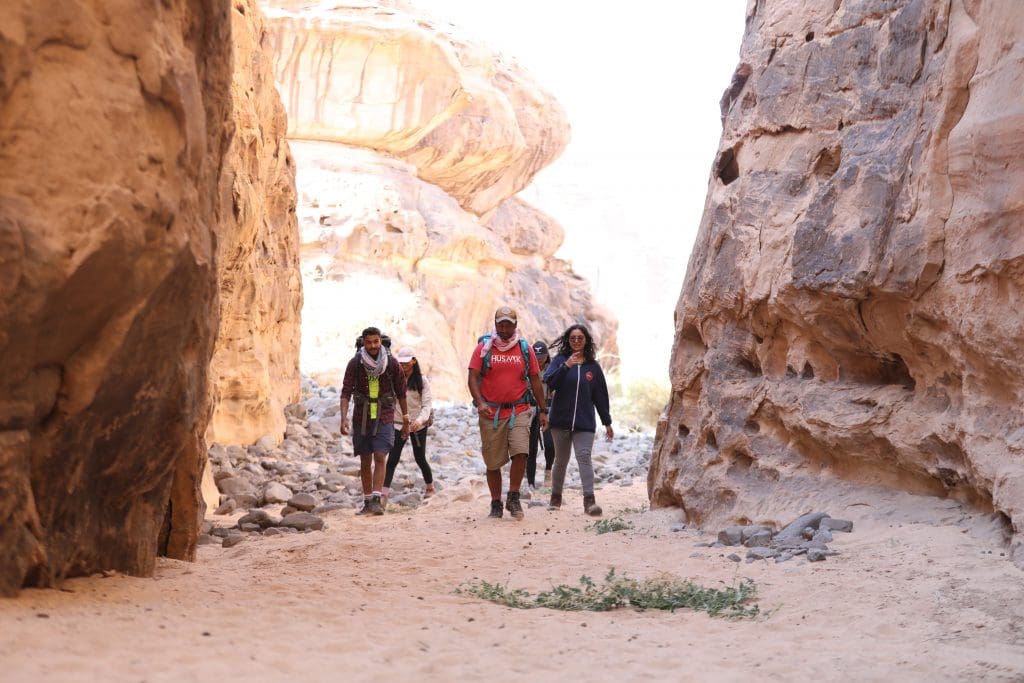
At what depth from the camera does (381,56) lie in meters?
28.6

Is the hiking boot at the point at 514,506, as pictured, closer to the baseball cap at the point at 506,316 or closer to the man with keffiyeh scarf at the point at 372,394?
the man with keffiyeh scarf at the point at 372,394

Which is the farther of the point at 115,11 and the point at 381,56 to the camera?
the point at 381,56

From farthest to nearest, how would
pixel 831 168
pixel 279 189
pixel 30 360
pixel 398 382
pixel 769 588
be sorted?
pixel 279 189
pixel 398 382
pixel 831 168
pixel 769 588
pixel 30 360

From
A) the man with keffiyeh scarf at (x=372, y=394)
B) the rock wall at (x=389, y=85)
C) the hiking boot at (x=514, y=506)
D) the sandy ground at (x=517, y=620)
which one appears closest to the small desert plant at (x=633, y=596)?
the sandy ground at (x=517, y=620)

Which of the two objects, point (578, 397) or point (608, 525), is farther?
point (578, 397)

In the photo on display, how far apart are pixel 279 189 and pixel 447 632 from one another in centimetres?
1100

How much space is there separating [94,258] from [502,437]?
480 centimetres

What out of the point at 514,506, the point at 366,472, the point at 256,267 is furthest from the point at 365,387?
Result: the point at 256,267

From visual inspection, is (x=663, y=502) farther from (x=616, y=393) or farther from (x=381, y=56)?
(x=381, y=56)

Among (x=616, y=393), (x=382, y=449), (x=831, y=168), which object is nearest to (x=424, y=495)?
(x=382, y=449)

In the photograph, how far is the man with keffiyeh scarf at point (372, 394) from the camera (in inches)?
340

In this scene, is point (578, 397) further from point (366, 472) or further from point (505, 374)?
point (366, 472)

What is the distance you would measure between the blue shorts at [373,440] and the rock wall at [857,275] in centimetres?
253

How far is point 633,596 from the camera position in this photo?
197 inches
